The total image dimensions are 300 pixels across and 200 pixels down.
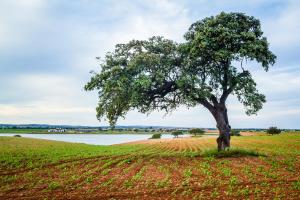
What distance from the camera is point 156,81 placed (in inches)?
1462

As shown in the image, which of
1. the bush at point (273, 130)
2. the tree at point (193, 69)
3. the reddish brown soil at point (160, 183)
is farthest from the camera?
the bush at point (273, 130)

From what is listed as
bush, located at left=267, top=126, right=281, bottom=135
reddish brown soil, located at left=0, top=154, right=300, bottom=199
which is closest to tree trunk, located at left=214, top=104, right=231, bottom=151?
reddish brown soil, located at left=0, top=154, right=300, bottom=199

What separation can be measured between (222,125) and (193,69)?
7710mm

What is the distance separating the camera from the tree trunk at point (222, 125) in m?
39.6

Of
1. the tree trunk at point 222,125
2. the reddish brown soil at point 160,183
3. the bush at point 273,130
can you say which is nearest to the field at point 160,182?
the reddish brown soil at point 160,183

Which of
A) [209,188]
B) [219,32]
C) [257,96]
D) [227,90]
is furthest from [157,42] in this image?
[209,188]

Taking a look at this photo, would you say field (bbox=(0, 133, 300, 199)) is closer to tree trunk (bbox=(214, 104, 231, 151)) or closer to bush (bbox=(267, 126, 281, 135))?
tree trunk (bbox=(214, 104, 231, 151))

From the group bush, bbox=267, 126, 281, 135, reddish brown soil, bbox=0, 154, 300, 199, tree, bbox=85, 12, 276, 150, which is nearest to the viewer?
reddish brown soil, bbox=0, 154, 300, 199

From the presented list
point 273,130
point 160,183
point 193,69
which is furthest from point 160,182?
point 273,130

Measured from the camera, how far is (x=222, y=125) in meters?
39.6

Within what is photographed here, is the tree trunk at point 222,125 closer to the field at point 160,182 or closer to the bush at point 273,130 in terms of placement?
the field at point 160,182

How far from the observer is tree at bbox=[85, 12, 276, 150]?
35.2 metres

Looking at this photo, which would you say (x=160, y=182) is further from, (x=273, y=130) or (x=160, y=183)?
(x=273, y=130)

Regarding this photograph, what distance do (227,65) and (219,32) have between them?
4.42 meters
